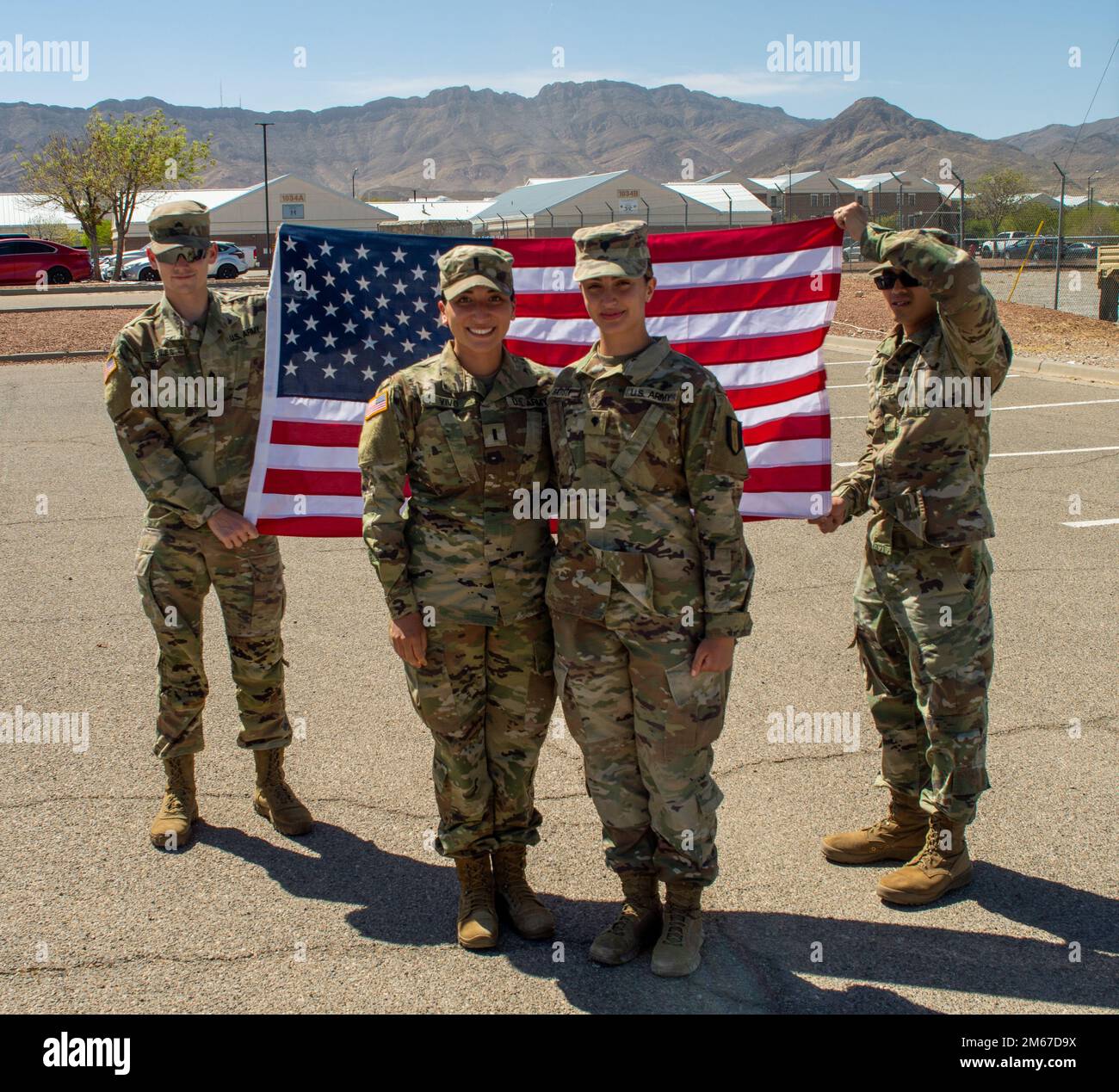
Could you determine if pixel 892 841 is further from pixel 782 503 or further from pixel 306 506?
pixel 306 506

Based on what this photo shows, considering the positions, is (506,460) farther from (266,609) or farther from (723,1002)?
(723,1002)

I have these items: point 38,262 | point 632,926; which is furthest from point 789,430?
point 38,262

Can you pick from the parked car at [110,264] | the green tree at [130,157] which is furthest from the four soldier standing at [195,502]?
the green tree at [130,157]

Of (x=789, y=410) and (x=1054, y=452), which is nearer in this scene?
(x=789, y=410)

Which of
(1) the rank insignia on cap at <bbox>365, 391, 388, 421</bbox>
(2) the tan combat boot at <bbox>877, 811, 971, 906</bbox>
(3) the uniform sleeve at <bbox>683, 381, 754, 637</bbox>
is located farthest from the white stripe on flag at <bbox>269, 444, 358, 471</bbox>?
(2) the tan combat boot at <bbox>877, 811, 971, 906</bbox>

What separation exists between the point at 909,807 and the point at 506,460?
6.09 feet

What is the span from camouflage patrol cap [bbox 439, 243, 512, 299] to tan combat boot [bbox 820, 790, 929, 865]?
7.16ft

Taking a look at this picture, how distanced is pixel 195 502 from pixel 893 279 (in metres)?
2.49

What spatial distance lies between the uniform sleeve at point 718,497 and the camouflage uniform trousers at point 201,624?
5.79ft

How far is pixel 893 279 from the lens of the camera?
11.7 ft

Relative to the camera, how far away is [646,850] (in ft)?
11.2

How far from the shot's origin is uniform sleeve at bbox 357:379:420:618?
10.9ft

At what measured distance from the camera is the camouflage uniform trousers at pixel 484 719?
134 inches

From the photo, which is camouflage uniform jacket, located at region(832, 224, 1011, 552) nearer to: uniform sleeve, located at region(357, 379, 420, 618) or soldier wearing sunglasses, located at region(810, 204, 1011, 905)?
soldier wearing sunglasses, located at region(810, 204, 1011, 905)
